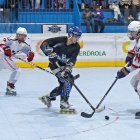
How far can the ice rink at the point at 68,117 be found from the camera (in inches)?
232

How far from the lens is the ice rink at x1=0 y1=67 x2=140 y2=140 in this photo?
19.3 feet

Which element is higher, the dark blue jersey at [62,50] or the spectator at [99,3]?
the spectator at [99,3]

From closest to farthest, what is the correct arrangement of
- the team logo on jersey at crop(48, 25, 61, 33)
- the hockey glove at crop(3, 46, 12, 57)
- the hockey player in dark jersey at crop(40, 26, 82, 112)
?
1. the hockey player in dark jersey at crop(40, 26, 82, 112)
2. the hockey glove at crop(3, 46, 12, 57)
3. the team logo on jersey at crop(48, 25, 61, 33)

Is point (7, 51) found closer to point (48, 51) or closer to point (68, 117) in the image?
point (48, 51)

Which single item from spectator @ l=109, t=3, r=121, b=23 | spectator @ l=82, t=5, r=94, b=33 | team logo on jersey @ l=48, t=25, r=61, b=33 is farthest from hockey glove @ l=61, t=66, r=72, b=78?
spectator @ l=109, t=3, r=121, b=23

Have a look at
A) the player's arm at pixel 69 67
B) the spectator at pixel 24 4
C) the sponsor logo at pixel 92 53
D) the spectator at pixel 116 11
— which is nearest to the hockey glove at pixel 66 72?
the player's arm at pixel 69 67

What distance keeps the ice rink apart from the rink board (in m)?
2.84

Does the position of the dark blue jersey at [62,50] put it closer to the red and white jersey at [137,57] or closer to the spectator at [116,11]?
the red and white jersey at [137,57]

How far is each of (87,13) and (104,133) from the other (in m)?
9.78

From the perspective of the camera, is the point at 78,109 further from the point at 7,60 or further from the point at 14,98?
the point at 7,60

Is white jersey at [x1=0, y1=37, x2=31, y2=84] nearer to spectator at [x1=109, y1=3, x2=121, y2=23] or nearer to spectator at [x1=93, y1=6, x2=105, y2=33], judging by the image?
spectator at [x1=93, y1=6, x2=105, y2=33]


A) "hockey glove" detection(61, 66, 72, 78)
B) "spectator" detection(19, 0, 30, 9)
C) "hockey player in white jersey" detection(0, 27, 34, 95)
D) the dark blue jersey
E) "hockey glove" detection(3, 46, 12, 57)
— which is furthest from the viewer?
"spectator" detection(19, 0, 30, 9)

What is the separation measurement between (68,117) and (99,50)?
6873 mm

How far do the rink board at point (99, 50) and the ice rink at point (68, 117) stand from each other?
284cm
